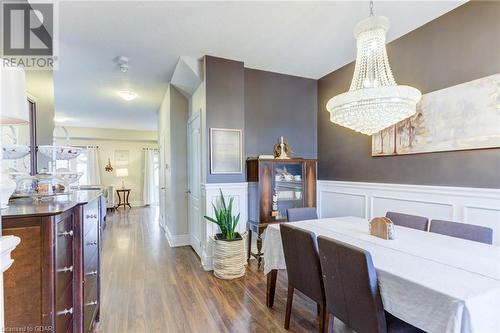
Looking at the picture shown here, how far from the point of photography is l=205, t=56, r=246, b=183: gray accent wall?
10.7 feet

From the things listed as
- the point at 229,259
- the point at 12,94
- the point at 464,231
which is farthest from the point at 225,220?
the point at 12,94

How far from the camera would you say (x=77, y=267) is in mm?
1537

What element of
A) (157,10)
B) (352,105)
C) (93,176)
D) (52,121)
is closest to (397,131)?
(352,105)

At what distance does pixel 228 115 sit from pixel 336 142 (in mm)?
1677

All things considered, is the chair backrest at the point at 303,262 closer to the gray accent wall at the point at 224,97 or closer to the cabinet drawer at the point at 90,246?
the cabinet drawer at the point at 90,246

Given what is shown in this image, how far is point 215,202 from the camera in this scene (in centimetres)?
330

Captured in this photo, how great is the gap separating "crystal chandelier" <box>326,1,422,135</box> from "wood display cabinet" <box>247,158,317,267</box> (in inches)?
54.3

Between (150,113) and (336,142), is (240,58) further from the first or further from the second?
(150,113)

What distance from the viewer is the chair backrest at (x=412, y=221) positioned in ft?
7.32

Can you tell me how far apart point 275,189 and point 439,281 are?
2.32 m

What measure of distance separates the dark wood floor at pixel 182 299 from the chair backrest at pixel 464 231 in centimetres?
126

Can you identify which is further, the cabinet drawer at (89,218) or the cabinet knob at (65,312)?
the cabinet drawer at (89,218)

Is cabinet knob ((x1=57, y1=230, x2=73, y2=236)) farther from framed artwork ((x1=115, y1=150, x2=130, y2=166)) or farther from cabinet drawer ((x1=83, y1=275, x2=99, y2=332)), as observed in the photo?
framed artwork ((x1=115, y1=150, x2=130, y2=166))

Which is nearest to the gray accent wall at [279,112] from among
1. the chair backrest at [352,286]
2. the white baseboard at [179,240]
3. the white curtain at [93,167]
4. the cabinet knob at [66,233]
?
the white baseboard at [179,240]
